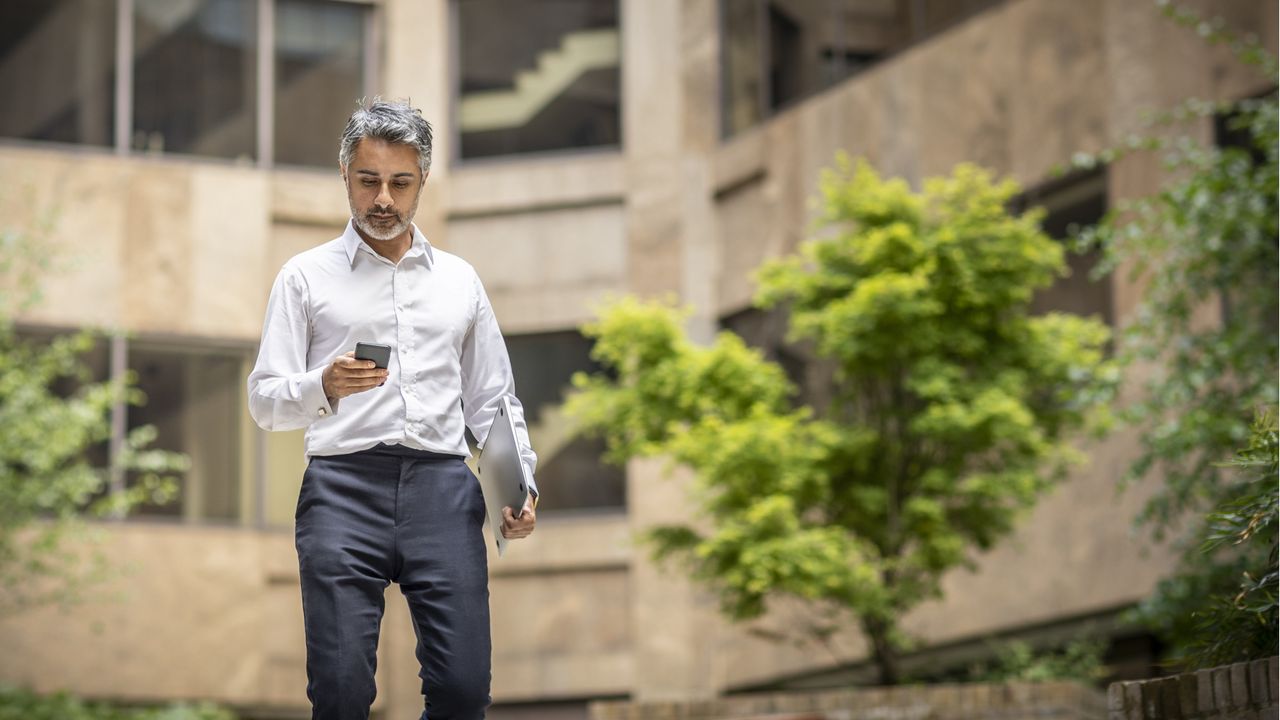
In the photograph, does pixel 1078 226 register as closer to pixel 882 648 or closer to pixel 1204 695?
pixel 882 648

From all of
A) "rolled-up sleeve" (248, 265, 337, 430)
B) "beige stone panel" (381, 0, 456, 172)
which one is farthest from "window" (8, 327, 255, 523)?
"rolled-up sleeve" (248, 265, 337, 430)

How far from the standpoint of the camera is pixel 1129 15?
15250mm

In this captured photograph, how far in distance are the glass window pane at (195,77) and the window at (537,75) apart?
2599 millimetres

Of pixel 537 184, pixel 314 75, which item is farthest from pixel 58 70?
pixel 537 184

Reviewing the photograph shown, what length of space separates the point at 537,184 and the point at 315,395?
55.1 ft

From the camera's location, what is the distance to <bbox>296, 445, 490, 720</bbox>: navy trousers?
441cm

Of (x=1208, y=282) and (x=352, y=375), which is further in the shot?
(x=1208, y=282)

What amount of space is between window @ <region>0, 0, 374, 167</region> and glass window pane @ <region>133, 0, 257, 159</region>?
0.04 feet

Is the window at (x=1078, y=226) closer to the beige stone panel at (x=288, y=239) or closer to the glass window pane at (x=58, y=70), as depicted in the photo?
the beige stone panel at (x=288, y=239)

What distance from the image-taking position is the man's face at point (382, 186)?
451 cm

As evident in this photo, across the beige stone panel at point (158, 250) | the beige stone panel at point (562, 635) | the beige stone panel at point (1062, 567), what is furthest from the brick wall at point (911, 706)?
Result: the beige stone panel at point (158, 250)

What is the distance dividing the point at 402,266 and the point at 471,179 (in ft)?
54.3

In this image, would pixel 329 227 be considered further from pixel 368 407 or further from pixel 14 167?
pixel 368 407

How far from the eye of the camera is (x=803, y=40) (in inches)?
760
